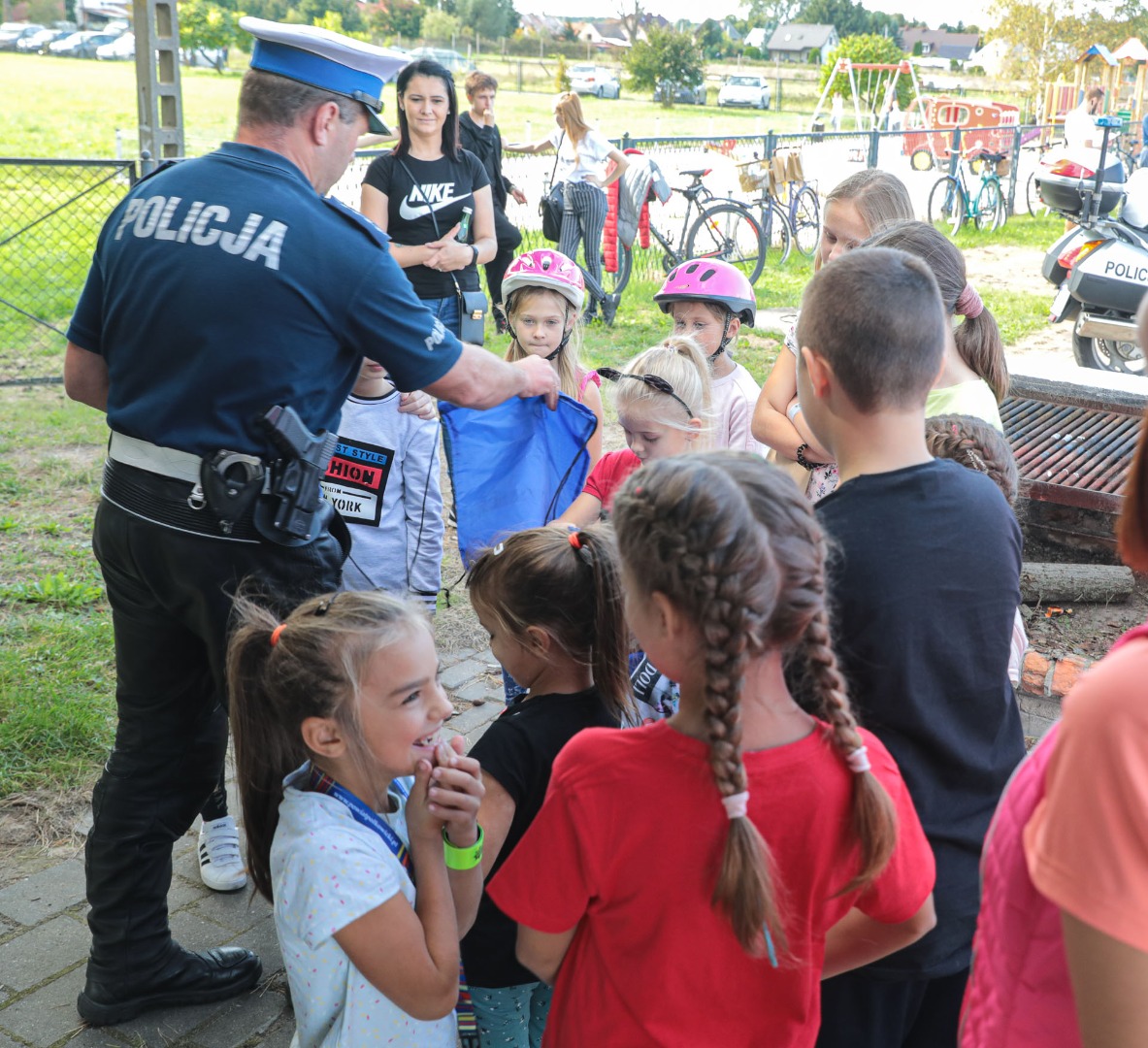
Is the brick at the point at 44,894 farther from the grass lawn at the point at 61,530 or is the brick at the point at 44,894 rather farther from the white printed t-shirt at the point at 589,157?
the white printed t-shirt at the point at 589,157

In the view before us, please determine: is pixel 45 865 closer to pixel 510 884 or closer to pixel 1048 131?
pixel 510 884

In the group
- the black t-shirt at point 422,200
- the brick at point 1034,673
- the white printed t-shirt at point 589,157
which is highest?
the white printed t-shirt at point 589,157

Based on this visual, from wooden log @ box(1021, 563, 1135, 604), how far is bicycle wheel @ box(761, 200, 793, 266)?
956cm

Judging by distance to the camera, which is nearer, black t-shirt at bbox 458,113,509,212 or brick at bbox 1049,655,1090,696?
brick at bbox 1049,655,1090,696

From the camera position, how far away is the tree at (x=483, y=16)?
2899 inches

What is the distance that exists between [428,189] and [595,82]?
52.4 metres

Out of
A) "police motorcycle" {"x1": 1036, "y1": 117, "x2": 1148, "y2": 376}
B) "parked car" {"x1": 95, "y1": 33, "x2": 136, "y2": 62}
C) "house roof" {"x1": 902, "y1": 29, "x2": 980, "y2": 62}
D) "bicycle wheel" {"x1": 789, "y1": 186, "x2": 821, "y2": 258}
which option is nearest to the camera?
"police motorcycle" {"x1": 1036, "y1": 117, "x2": 1148, "y2": 376}

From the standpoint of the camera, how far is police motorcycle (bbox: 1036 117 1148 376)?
877cm

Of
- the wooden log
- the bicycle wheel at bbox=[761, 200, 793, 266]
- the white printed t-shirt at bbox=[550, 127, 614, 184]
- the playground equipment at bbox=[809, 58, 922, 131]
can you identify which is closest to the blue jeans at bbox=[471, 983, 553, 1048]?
the wooden log

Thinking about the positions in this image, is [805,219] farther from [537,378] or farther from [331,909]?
[331,909]

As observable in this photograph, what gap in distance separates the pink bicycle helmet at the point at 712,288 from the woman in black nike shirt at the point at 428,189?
6.18ft

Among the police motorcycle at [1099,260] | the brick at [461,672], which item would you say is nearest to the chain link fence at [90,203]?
the brick at [461,672]

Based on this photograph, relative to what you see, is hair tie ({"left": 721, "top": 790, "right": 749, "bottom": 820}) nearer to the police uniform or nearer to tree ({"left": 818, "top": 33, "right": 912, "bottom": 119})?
the police uniform

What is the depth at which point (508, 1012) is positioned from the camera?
222 cm
